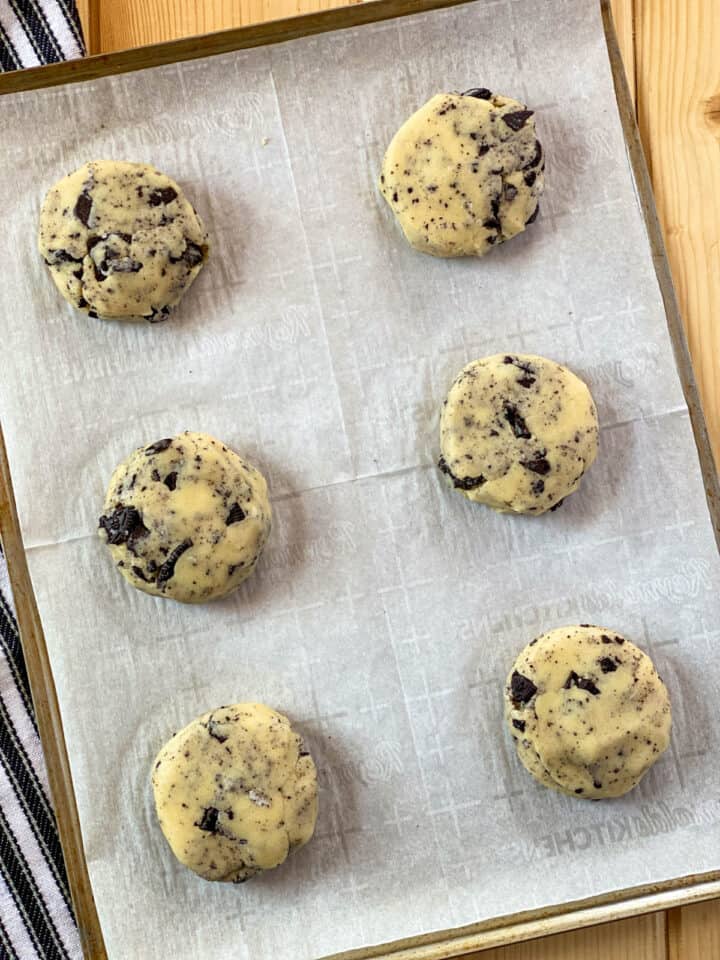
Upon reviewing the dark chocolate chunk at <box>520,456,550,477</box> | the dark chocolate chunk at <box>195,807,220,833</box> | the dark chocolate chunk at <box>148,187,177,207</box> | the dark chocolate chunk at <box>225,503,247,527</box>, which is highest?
the dark chocolate chunk at <box>148,187,177,207</box>

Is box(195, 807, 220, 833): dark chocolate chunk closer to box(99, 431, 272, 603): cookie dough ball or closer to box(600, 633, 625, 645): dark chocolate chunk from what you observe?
box(99, 431, 272, 603): cookie dough ball

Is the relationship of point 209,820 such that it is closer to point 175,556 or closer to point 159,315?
point 175,556

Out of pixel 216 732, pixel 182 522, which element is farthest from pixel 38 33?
pixel 216 732

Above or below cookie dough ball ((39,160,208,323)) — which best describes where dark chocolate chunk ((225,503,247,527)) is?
below

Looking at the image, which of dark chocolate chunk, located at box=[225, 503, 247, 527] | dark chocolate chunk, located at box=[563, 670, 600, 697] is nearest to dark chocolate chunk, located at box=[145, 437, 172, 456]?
dark chocolate chunk, located at box=[225, 503, 247, 527]

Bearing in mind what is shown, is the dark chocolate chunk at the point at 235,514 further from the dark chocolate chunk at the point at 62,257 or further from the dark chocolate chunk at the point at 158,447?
the dark chocolate chunk at the point at 62,257

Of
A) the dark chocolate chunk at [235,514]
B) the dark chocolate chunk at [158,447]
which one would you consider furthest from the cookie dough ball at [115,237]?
the dark chocolate chunk at [235,514]

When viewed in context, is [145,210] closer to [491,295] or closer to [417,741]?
[491,295]
